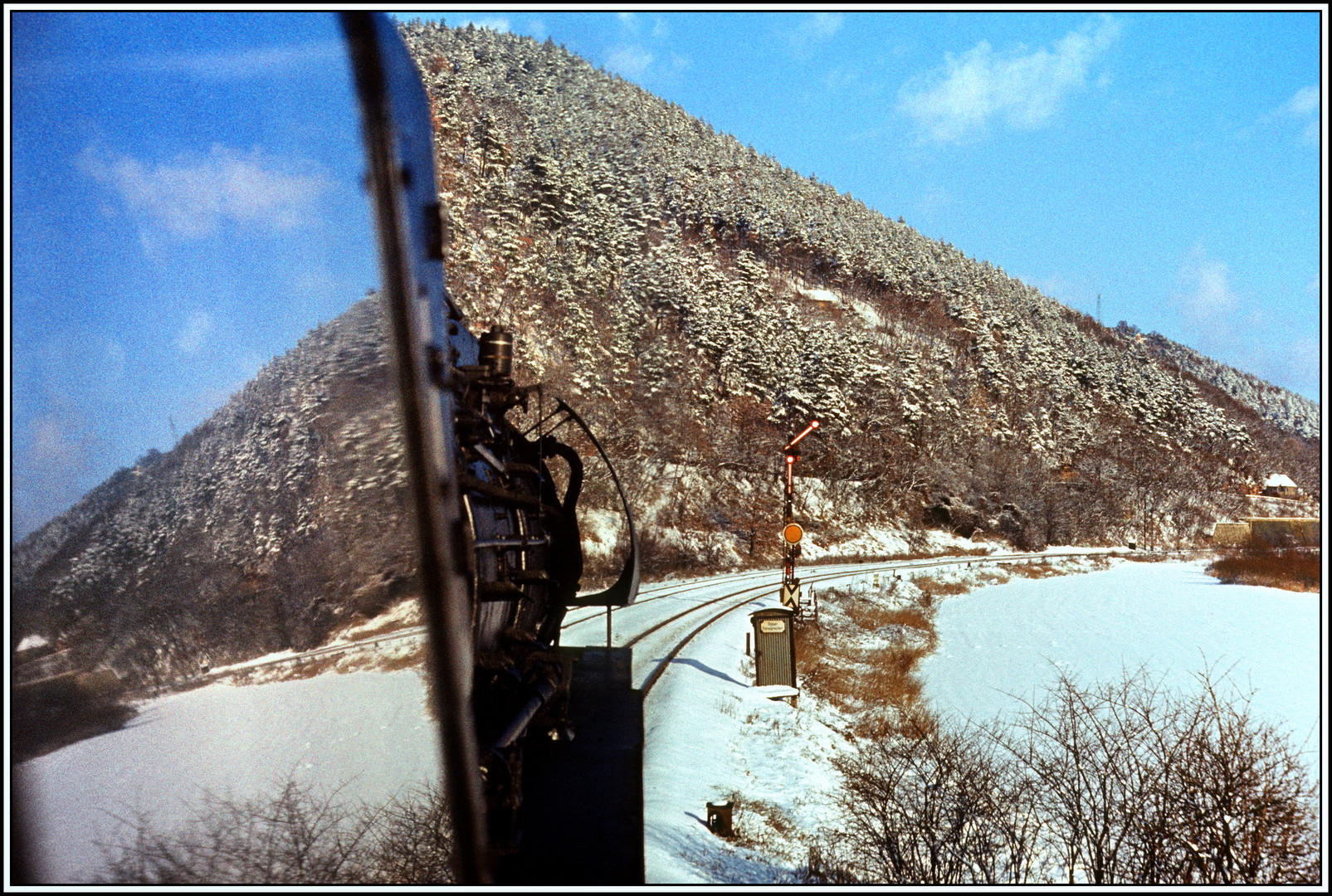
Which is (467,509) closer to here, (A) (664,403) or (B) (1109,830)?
(B) (1109,830)

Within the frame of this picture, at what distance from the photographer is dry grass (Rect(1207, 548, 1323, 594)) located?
3194 cm

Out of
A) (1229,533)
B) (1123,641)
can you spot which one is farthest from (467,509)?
(1229,533)

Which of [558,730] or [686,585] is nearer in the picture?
[558,730]

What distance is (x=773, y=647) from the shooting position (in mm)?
13102

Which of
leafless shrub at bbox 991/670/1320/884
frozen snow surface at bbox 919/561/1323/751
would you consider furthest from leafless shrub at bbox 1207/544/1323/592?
leafless shrub at bbox 991/670/1320/884

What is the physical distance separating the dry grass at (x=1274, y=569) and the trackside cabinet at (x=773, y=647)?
2741 cm

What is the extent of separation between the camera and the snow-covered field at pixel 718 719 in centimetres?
104

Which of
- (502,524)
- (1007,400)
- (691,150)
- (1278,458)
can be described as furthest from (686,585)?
(691,150)

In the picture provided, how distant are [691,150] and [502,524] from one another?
114 meters

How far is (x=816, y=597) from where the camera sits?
23844mm

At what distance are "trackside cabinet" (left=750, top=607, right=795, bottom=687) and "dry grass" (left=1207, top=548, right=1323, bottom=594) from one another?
89.9ft

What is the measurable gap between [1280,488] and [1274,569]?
42439 mm

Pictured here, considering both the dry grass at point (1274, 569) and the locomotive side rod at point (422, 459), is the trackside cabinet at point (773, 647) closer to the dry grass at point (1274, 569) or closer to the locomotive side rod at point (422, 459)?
the locomotive side rod at point (422, 459)

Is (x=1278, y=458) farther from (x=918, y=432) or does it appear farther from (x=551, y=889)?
(x=551, y=889)
